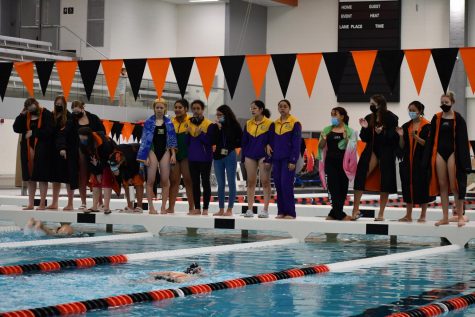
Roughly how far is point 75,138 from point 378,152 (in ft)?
14.0

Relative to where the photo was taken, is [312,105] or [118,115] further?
[312,105]

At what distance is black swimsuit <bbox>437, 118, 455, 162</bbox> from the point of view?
37.8 feet

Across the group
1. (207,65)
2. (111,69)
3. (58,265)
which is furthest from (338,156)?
(58,265)

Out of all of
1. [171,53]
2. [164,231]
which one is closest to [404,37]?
[171,53]

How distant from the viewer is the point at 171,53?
119ft

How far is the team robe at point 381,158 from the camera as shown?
12.2 meters

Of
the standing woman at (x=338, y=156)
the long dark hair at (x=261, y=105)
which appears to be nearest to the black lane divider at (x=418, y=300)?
the standing woman at (x=338, y=156)

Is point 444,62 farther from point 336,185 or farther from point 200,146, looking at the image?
point 200,146

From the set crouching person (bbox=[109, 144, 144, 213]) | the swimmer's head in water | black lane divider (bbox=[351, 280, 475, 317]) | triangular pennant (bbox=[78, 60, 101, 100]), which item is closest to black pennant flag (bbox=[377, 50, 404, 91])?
crouching person (bbox=[109, 144, 144, 213])

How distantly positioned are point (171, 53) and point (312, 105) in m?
5.79

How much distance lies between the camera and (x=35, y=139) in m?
13.7

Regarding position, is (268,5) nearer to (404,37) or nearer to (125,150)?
(404,37)

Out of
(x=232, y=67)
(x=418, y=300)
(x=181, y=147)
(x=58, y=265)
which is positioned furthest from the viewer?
(x=232, y=67)

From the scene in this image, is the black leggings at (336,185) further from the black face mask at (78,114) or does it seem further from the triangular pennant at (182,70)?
the black face mask at (78,114)
